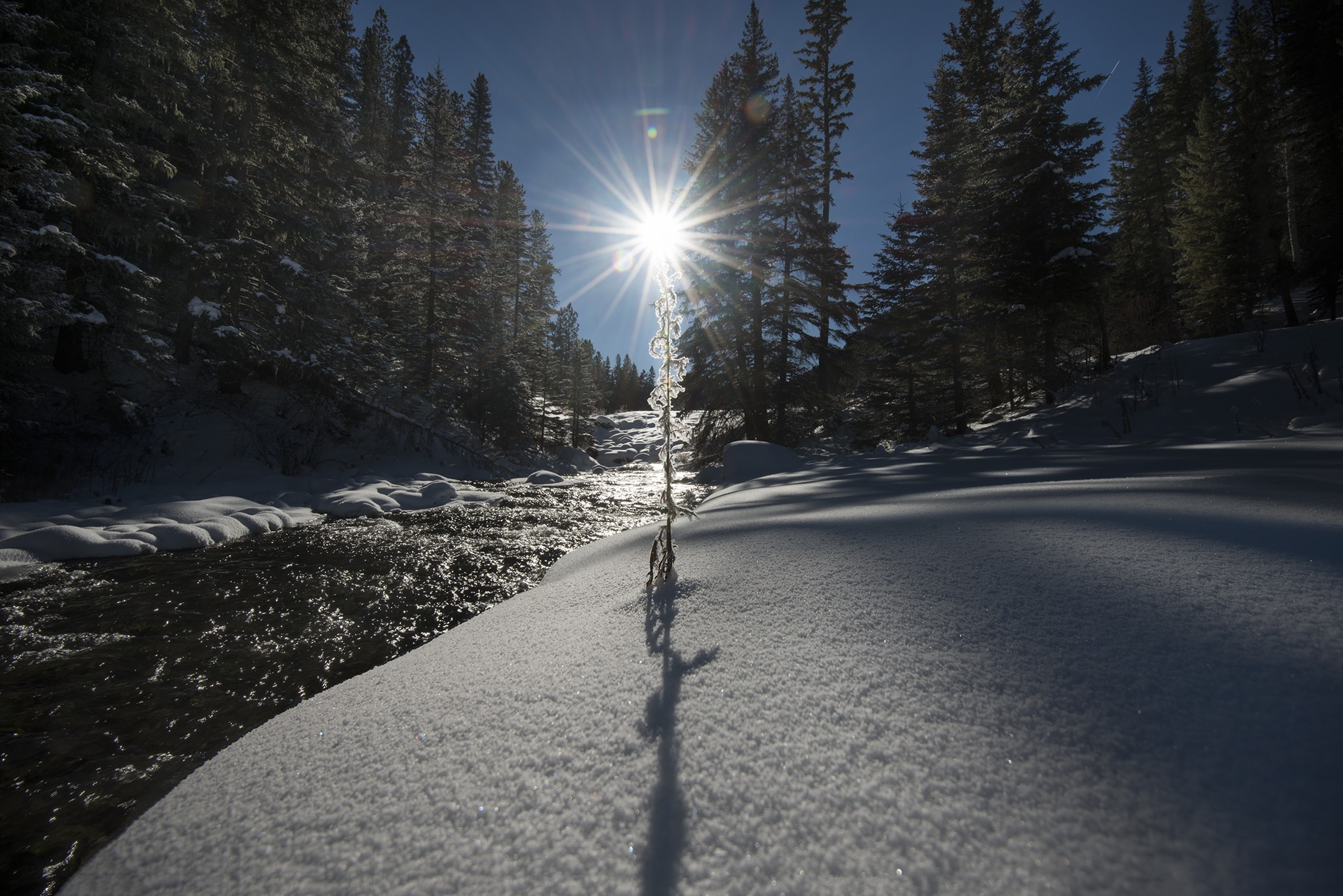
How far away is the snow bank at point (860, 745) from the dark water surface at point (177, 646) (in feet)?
2.30

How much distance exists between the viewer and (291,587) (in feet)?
11.1

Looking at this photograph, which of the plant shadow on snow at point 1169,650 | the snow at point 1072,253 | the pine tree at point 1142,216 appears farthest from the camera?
the pine tree at point 1142,216

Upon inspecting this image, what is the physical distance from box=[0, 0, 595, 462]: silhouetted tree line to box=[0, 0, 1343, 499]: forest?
0.20 feet

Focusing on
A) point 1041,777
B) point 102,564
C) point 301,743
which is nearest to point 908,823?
point 1041,777

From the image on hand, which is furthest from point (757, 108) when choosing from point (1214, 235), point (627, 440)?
point (627, 440)

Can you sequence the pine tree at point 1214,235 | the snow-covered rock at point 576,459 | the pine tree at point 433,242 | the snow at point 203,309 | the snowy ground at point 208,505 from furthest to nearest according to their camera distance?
the snow-covered rock at point 576,459 → the pine tree at point 1214,235 → the pine tree at point 433,242 → the snow at point 203,309 → the snowy ground at point 208,505

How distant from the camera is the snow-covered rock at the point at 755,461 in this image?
843 cm

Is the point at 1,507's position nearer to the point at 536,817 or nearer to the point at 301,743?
the point at 301,743

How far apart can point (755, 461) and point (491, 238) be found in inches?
713

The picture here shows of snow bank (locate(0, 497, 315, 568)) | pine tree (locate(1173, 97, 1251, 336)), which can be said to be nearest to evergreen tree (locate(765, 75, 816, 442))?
snow bank (locate(0, 497, 315, 568))

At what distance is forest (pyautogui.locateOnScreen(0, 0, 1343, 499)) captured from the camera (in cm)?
697

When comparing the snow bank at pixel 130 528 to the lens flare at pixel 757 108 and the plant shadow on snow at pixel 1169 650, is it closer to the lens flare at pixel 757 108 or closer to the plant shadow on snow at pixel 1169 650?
the plant shadow on snow at pixel 1169 650

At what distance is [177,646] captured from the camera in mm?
2516

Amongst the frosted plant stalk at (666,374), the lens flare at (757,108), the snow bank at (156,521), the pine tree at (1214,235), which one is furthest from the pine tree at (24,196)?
the pine tree at (1214,235)
